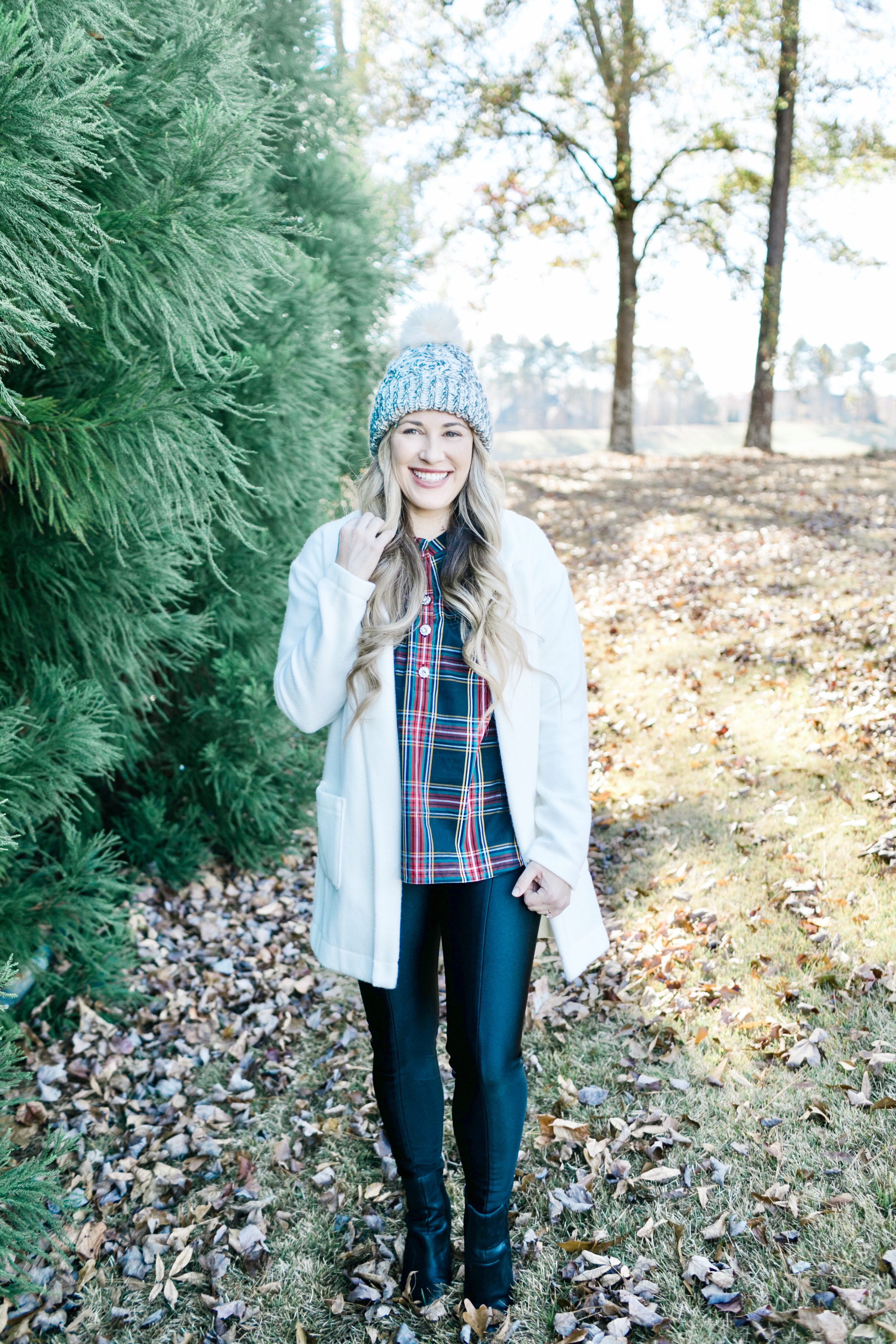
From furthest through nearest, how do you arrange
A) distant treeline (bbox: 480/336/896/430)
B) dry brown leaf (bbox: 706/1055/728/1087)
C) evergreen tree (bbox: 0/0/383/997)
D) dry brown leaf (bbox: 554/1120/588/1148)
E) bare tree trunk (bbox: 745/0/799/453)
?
distant treeline (bbox: 480/336/896/430) < bare tree trunk (bbox: 745/0/799/453) < dry brown leaf (bbox: 706/1055/728/1087) < dry brown leaf (bbox: 554/1120/588/1148) < evergreen tree (bbox: 0/0/383/997)

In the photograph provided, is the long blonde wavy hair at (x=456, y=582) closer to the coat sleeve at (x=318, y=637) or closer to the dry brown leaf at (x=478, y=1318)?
the coat sleeve at (x=318, y=637)

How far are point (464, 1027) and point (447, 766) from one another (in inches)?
29.4

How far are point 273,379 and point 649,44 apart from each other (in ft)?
53.9

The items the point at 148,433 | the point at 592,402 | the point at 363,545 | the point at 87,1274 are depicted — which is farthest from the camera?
the point at 592,402

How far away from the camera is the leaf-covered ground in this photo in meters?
2.78

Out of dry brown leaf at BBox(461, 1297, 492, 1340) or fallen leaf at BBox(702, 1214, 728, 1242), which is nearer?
dry brown leaf at BBox(461, 1297, 492, 1340)

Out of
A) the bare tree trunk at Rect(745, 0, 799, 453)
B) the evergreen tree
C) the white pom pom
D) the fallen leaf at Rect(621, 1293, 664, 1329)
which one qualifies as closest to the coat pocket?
the evergreen tree

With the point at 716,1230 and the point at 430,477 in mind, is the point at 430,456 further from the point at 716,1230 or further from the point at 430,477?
the point at 716,1230

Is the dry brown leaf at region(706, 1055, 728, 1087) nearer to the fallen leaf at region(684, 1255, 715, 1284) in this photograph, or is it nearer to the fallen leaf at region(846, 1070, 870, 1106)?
the fallen leaf at region(846, 1070, 870, 1106)

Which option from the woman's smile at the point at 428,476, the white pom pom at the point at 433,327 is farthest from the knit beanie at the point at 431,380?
the woman's smile at the point at 428,476

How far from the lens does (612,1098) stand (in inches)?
139

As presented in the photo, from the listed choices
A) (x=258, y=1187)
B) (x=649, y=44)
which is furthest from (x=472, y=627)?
(x=649, y=44)

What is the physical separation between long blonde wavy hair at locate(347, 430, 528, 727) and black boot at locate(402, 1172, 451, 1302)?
154 centimetres

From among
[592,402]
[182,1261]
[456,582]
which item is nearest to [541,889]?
[456,582]
